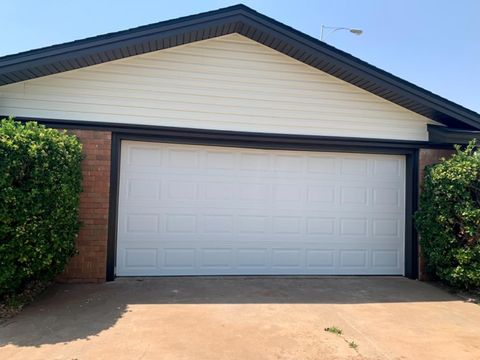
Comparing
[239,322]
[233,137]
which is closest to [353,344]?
[239,322]

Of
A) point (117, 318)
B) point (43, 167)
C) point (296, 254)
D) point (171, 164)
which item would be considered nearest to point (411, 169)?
point (296, 254)

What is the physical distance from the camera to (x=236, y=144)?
662 centimetres

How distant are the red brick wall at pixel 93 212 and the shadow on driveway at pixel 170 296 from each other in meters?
0.28

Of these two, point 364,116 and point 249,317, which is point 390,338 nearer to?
point 249,317

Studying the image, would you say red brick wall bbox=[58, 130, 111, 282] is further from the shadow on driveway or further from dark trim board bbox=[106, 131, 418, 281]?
the shadow on driveway

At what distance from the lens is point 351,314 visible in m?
4.79

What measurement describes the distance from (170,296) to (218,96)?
339 centimetres

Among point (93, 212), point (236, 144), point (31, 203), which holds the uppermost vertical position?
point (236, 144)

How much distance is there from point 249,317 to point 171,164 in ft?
10.1

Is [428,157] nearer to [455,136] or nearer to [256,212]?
[455,136]

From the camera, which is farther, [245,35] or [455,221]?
[245,35]

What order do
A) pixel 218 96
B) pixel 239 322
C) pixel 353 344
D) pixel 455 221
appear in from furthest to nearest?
pixel 218 96
pixel 455 221
pixel 239 322
pixel 353 344

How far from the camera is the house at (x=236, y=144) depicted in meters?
6.04

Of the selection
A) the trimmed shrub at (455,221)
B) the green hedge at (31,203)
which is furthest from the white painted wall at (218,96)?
the green hedge at (31,203)
